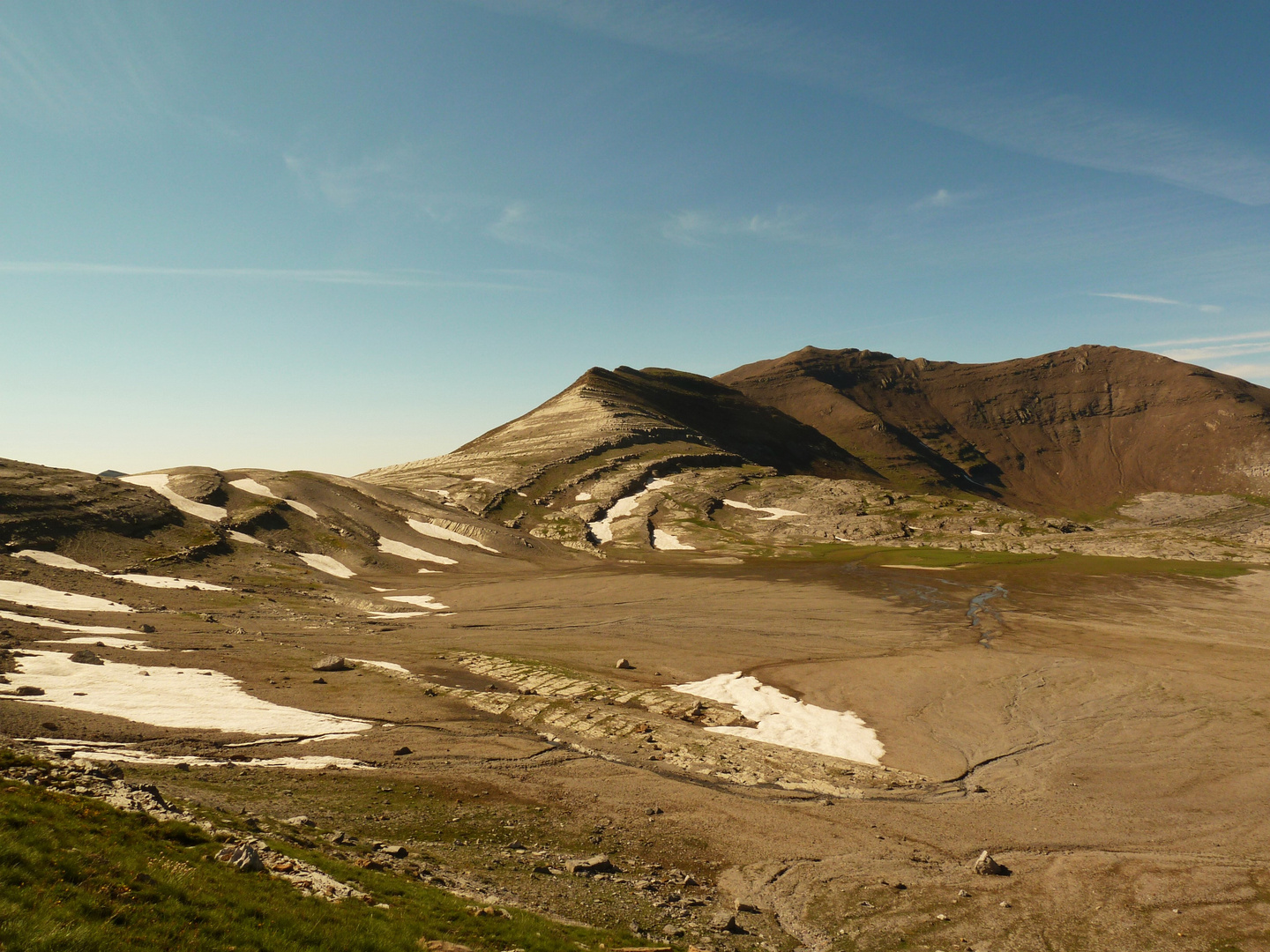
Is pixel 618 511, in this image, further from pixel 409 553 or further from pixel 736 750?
pixel 736 750

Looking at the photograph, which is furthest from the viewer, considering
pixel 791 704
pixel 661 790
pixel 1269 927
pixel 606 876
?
pixel 791 704

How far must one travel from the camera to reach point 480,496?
14312 centimetres

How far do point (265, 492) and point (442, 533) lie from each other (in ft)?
106

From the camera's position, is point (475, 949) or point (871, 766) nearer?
point (475, 949)

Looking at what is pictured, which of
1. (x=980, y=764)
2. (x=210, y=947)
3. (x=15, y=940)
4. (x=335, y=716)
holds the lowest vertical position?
(x=980, y=764)

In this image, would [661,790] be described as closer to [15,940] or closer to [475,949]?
[475,949]

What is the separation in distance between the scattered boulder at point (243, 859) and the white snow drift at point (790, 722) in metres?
25.7

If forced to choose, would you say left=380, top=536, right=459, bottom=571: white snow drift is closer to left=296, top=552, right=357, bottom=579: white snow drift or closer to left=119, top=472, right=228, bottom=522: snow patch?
left=296, top=552, right=357, bottom=579: white snow drift

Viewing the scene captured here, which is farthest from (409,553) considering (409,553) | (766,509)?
(766,509)

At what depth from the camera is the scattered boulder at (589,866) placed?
2094 cm

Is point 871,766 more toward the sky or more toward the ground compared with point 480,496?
more toward the ground

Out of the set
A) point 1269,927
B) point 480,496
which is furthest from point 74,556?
point 1269,927

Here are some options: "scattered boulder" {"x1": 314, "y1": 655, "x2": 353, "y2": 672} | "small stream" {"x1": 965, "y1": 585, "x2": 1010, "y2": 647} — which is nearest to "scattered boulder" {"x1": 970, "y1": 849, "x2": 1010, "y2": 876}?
"scattered boulder" {"x1": 314, "y1": 655, "x2": 353, "y2": 672}

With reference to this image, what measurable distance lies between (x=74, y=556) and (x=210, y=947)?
8612 cm
